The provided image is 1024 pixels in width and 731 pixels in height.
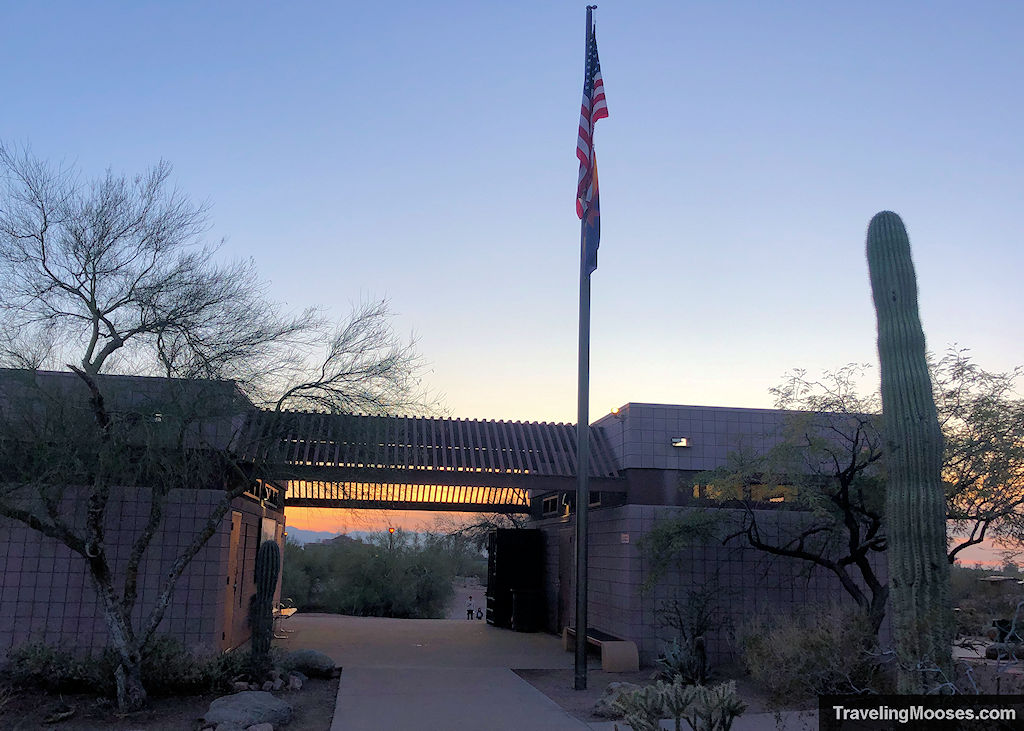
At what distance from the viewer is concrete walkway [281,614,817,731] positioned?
10.3 meters

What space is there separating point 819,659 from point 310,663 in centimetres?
785

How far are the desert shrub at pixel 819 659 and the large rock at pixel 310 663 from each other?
22.3 feet

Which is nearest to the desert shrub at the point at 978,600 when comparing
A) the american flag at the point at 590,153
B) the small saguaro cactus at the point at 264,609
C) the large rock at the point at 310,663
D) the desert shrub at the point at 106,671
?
the american flag at the point at 590,153

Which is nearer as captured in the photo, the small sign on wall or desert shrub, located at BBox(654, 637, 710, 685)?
desert shrub, located at BBox(654, 637, 710, 685)

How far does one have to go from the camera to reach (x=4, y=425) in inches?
427

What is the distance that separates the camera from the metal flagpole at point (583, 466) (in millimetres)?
12967

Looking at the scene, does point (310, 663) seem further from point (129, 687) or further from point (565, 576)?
point (565, 576)

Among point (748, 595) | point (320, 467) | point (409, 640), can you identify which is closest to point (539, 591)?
point (409, 640)

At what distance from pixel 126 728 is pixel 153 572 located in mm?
4118

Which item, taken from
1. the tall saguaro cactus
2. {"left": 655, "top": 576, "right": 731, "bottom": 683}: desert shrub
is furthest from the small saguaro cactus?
the tall saguaro cactus

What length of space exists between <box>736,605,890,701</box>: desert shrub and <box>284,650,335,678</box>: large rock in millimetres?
6797

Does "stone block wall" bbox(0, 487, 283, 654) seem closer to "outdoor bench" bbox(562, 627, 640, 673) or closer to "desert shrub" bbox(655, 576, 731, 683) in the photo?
"outdoor bench" bbox(562, 627, 640, 673)

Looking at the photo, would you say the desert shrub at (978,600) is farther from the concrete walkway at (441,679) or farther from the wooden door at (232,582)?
the wooden door at (232,582)

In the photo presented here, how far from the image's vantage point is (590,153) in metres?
14.2
